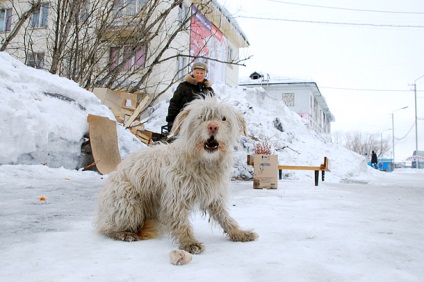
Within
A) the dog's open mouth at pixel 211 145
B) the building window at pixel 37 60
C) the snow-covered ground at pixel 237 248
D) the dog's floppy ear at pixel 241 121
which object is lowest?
the snow-covered ground at pixel 237 248

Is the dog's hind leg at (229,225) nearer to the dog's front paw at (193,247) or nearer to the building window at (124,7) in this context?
the dog's front paw at (193,247)

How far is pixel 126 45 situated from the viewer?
37.2 feet

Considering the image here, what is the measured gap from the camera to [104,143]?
797 cm

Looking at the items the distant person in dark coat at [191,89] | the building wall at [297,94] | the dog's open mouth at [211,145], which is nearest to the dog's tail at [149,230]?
the dog's open mouth at [211,145]

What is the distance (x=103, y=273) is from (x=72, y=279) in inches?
6.3

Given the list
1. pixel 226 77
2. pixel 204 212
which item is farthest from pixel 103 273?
pixel 226 77

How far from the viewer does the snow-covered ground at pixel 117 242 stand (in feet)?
6.60

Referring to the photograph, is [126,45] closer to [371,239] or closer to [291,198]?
[291,198]

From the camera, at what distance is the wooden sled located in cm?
771

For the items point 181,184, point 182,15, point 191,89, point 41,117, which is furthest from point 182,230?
point 182,15

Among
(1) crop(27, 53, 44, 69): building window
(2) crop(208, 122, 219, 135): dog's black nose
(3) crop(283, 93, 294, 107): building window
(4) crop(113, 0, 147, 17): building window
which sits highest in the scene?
(3) crop(283, 93, 294, 107): building window

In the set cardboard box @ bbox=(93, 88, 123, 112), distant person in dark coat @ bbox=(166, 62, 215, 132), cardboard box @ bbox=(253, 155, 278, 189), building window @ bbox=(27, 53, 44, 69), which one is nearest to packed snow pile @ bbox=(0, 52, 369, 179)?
cardboard box @ bbox=(253, 155, 278, 189)

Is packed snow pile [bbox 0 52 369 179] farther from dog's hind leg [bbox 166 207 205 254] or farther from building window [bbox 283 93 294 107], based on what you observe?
building window [bbox 283 93 294 107]

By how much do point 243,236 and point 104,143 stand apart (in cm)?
586
